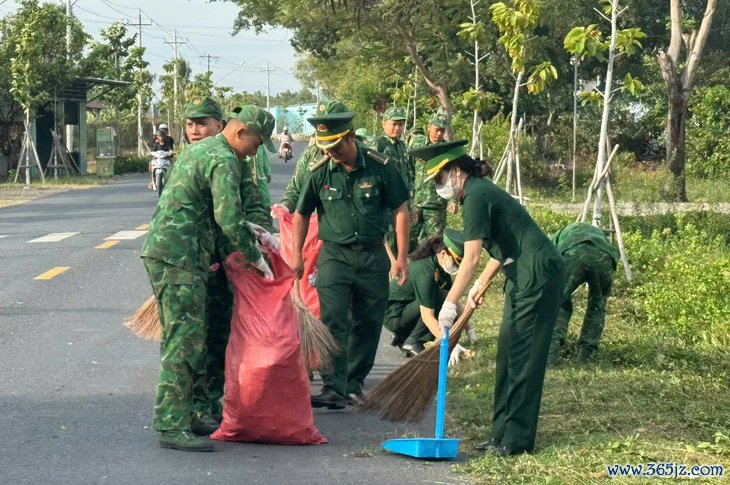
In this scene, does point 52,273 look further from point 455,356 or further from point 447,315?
point 447,315

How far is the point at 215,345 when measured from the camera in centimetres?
759

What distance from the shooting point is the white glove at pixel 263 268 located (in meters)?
7.04

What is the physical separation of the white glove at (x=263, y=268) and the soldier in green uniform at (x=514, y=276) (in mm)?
1004

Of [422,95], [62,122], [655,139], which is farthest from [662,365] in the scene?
[62,122]

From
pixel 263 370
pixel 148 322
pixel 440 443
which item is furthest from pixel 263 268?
pixel 148 322

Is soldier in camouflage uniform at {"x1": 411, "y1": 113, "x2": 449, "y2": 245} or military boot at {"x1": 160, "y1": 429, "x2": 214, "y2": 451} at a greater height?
soldier in camouflage uniform at {"x1": 411, "y1": 113, "x2": 449, "y2": 245}

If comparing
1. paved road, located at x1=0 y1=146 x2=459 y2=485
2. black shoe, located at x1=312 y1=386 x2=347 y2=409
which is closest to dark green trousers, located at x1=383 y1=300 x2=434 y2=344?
paved road, located at x1=0 y1=146 x2=459 y2=485

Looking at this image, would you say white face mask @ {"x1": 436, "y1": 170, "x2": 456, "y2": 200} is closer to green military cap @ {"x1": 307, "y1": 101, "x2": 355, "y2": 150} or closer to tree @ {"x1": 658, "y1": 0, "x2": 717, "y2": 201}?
green military cap @ {"x1": 307, "y1": 101, "x2": 355, "y2": 150}

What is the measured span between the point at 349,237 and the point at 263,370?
5.48 ft

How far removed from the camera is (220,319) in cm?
755

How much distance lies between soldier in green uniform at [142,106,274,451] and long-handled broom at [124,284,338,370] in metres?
1.09

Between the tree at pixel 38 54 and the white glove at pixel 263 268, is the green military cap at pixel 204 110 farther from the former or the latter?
the tree at pixel 38 54

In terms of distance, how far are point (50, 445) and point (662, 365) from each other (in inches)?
189

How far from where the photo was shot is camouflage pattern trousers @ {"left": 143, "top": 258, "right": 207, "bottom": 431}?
6.93 m
